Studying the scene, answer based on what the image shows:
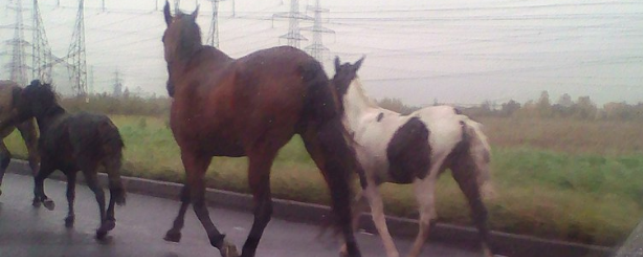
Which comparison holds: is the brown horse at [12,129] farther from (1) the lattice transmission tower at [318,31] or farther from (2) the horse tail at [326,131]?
(2) the horse tail at [326,131]

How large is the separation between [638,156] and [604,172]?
342 mm

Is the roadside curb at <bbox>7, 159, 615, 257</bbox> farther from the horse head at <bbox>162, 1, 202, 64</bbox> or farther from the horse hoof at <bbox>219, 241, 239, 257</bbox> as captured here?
the horse head at <bbox>162, 1, 202, 64</bbox>

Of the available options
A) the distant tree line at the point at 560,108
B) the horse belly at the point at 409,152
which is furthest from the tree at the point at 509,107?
the horse belly at the point at 409,152

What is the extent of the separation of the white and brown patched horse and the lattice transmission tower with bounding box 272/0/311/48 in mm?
574

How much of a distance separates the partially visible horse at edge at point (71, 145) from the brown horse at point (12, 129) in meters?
0.06

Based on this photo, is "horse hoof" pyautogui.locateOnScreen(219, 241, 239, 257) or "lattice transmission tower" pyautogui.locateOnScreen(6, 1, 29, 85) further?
"lattice transmission tower" pyautogui.locateOnScreen(6, 1, 29, 85)

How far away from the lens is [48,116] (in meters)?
5.89

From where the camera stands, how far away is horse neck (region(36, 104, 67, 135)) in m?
5.86

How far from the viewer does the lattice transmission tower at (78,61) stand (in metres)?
6.14

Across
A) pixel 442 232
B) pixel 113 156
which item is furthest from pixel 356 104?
pixel 113 156

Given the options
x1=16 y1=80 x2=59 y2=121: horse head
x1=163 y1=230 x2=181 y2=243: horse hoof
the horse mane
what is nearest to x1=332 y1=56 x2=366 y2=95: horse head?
the horse mane

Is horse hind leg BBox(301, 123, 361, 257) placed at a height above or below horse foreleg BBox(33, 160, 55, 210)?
above

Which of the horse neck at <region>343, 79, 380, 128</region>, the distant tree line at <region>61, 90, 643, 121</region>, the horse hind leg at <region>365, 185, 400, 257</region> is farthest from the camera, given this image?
the distant tree line at <region>61, 90, 643, 121</region>

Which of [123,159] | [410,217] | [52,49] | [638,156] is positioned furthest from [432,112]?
[52,49]
